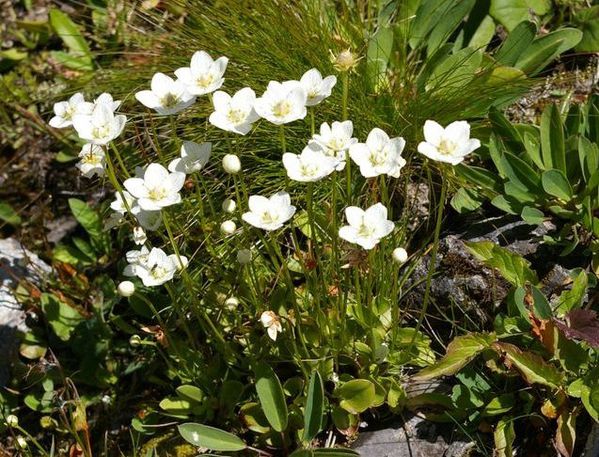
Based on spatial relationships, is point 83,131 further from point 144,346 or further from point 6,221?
point 6,221

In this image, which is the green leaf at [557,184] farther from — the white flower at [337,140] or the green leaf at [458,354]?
the white flower at [337,140]

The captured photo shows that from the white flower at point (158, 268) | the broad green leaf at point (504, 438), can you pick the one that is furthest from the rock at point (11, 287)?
the broad green leaf at point (504, 438)

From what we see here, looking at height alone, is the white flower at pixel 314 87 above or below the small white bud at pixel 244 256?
above

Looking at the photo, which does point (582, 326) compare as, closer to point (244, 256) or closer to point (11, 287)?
point (244, 256)

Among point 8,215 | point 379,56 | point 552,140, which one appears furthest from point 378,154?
point 8,215

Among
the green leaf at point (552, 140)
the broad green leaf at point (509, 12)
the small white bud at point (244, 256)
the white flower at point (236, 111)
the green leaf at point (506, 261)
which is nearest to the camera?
the white flower at point (236, 111)

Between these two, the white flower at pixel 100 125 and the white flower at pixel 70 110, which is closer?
the white flower at pixel 100 125

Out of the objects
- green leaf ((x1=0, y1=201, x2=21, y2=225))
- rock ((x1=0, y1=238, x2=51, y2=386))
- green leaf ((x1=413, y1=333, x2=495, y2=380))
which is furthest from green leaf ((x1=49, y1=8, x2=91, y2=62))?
green leaf ((x1=413, y1=333, x2=495, y2=380))
